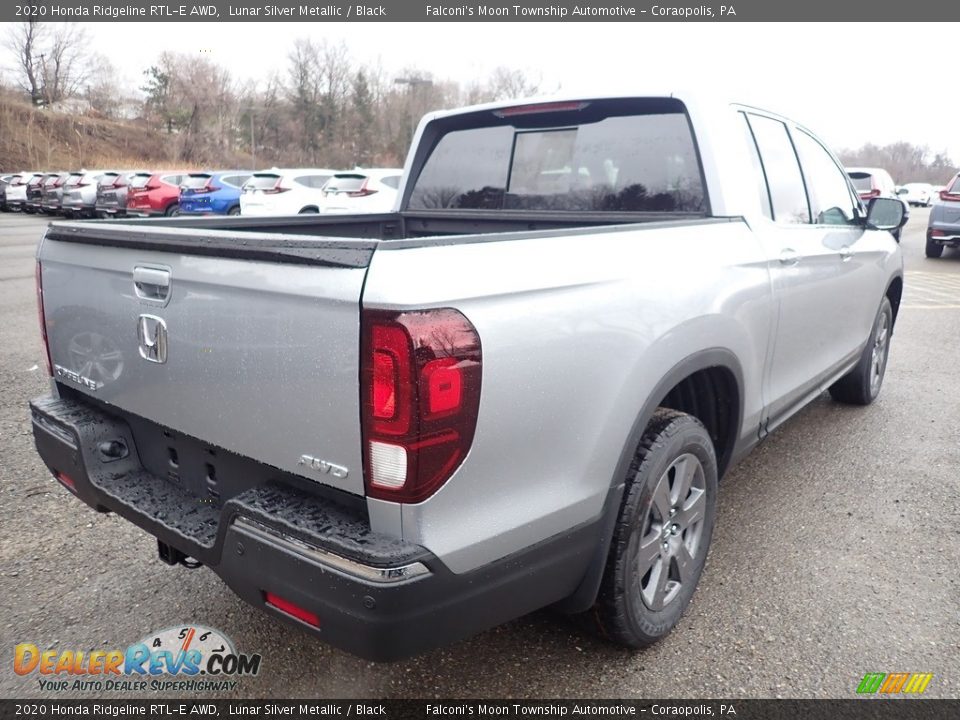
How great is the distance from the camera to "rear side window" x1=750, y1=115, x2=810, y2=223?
3.35 meters

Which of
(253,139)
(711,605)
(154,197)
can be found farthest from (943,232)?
(253,139)

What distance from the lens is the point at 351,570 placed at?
1712mm

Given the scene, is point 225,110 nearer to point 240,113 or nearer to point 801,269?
point 240,113

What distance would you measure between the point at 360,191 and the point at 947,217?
12.7m

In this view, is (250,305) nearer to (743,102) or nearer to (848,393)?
(743,102)

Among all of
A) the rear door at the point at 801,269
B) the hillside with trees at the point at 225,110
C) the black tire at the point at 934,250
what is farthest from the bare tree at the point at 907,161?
the rear door at the point at 801,269

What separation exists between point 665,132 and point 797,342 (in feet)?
3.79

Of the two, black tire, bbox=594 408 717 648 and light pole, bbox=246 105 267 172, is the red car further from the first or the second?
light pole, bbox=246 105 267 172

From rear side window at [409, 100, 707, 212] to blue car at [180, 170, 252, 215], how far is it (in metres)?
17.5

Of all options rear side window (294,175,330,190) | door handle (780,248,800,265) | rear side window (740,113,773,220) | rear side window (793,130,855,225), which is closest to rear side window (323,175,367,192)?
rear side window (294,175,330,190)

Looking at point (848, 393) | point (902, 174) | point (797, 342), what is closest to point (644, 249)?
point (797, 342)

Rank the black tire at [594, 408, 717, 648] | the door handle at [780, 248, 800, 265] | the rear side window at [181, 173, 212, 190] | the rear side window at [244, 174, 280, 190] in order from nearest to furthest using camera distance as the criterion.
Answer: the black tire at [594, 408, 717, 648] → the door handle at [780, 248, 800, 265] → the rear side window at [244, 174, 280, 190] → the rear side window at [181, 173, 212, 190]

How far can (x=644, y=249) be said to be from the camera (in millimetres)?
2336

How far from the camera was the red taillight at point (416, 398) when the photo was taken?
5.45 feet
